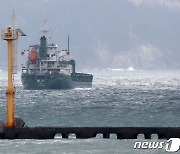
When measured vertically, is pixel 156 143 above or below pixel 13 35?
below

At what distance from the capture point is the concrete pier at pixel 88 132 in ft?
161

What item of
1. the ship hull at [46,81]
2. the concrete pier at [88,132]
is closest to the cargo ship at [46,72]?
the ship hull at [46,81]

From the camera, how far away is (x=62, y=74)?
183 metres

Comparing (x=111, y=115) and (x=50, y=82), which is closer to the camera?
(x=111, y=115)

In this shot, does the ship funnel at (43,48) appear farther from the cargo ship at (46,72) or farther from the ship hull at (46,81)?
the ship hull at (46,81)

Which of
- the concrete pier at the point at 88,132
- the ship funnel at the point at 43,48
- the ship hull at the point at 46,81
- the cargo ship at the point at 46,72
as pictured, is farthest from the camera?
the ship funnel at the point at 43,48

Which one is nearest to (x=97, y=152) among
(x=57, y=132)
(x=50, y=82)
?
(x=57, y=132)

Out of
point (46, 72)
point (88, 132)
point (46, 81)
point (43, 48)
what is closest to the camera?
point (88, 132)

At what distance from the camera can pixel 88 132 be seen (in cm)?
5062

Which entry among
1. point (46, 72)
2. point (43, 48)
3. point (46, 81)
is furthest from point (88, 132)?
point (43, 48)

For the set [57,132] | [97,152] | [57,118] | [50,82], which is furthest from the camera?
[50,82]

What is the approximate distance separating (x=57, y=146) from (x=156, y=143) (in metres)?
8.06

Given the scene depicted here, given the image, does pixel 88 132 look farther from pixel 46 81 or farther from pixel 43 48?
pixel 43 48

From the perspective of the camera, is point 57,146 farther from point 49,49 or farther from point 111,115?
point 49,49
